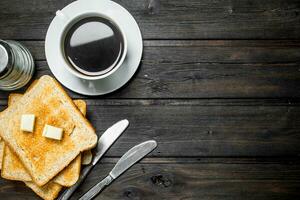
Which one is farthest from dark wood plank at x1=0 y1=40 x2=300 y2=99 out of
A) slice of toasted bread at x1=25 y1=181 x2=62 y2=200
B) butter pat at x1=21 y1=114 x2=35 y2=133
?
slice of toasted bread at x1=25 y1=181 x2=62 y2=200

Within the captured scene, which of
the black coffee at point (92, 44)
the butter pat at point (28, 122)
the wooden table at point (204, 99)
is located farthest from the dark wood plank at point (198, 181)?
the black coffee at point (92, 44)

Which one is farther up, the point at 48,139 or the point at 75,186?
the point at 48,139

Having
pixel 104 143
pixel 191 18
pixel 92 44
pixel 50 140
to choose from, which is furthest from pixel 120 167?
pixel 191 18

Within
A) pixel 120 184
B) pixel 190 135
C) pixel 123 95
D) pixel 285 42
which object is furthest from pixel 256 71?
pixel 120 184

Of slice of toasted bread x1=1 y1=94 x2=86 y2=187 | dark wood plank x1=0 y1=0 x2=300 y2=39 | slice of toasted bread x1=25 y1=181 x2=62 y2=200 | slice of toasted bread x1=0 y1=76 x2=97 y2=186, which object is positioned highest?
dark wood plank x1=0 y1=0 x2=300 y2=39

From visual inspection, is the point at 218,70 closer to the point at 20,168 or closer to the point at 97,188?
the point at 97,188

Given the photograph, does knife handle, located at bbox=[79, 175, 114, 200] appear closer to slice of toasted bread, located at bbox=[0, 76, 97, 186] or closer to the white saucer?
Answer: slice of toasted bread, located at bbox=[0, 76, 97, 186]
